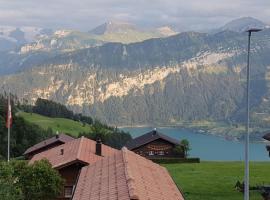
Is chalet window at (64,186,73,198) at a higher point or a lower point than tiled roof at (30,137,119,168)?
lower

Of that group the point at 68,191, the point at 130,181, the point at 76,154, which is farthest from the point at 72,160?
the point at 130,181

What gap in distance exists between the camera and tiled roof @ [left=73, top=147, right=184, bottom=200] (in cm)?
2312

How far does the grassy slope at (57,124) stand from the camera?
161250 mm

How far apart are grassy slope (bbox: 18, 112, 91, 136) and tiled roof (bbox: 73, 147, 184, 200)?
125365 mm

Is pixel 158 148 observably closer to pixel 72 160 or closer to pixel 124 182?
pixel 72 160

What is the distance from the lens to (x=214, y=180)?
160 feet

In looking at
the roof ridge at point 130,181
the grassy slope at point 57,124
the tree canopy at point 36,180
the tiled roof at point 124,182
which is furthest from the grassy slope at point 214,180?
the grassy slope at point 57,124

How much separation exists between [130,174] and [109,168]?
415 centimetres

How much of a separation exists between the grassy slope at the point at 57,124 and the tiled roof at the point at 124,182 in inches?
4936

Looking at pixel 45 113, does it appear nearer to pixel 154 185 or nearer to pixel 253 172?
pixel 253 172

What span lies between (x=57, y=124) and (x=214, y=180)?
406 ft

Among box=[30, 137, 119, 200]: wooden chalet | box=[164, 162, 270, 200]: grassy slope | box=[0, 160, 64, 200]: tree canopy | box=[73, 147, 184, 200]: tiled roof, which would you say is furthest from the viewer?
box=[30, 137, 119, 200]: wooden chalet

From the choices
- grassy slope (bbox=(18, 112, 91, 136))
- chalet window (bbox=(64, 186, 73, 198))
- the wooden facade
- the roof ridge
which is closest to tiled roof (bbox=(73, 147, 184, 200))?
the roof ridge

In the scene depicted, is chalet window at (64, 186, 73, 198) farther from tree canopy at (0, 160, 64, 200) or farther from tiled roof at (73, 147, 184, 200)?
tiled roof at (73, 147, 184, 200)
